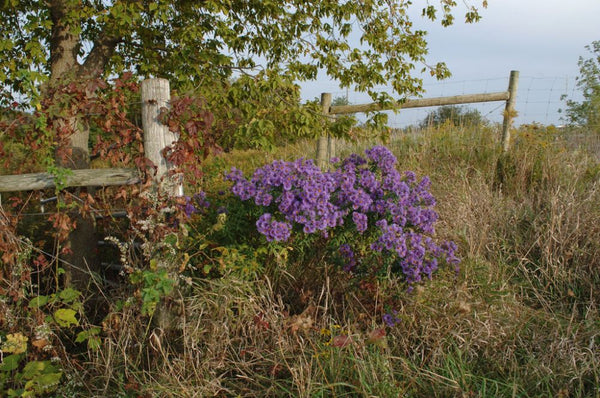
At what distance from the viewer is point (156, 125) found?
2891 mm

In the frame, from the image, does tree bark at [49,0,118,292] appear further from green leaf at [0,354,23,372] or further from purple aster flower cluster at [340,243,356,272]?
purple aster flower cluster at [340,243,356,272]

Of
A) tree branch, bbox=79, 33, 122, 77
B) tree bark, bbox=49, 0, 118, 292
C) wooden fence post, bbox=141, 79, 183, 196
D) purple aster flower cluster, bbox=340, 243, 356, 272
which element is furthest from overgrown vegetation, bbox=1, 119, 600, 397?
tree branch, bbox=79, 33, 122, 77

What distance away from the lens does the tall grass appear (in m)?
2.36

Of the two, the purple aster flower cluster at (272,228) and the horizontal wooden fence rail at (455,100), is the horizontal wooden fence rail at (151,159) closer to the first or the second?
the purple aster flower cluster at (272,228)

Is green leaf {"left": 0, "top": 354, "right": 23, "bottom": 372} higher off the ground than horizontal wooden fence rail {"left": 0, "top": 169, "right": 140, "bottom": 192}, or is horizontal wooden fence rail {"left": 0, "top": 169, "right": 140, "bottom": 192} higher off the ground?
horizontal wooden fence rail {"left": 0, "top": 169, "right": 140, "bottom": 192}

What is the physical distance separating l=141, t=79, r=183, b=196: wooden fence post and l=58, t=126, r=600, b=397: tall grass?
753 mm

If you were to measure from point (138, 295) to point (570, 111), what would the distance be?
38.9 feet

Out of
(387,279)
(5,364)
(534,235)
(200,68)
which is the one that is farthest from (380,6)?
(5,364)

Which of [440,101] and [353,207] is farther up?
[440,101]

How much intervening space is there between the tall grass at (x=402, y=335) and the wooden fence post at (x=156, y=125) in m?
0.75

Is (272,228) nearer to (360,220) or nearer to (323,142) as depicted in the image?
(360,220)

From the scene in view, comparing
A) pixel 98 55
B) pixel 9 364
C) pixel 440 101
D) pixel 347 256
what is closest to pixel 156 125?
pixel 347 256

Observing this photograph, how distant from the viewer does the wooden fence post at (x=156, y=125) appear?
287 centimetres

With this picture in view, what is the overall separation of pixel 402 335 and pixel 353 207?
2.57 feet
